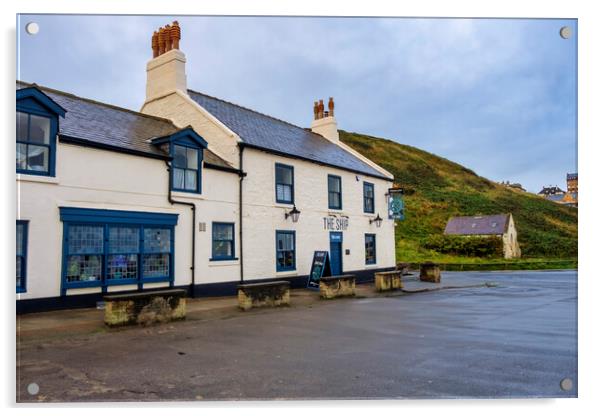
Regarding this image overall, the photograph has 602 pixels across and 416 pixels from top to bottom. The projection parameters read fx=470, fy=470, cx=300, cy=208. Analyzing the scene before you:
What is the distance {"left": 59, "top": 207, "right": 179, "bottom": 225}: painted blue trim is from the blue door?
8.25m

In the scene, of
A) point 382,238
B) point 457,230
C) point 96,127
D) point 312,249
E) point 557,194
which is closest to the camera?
point 557,194

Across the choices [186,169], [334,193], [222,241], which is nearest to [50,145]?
[186,169]

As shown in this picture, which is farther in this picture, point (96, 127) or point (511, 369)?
point (96, 127)

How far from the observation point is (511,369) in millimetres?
6340

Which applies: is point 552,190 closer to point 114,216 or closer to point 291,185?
point 114,216

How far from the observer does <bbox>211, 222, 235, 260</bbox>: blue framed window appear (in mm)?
15094

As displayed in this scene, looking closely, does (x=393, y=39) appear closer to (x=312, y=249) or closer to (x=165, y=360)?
(x=165, y=360)

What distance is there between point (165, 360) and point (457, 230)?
94.4ft

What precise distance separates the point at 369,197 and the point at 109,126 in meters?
12.9

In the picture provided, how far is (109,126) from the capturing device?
1377cm

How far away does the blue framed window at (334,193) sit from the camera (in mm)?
20312

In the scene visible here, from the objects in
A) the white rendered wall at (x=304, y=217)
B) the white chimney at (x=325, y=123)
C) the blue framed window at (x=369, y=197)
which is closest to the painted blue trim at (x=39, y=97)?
the white rendered wall at (x=304, y=217)

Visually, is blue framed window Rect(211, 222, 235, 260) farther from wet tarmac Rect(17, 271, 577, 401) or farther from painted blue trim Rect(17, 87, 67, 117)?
painted blue trim Rect(17, 87, 67, 117)
